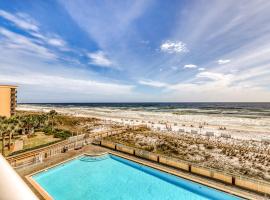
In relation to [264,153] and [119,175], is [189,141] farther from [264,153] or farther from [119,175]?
[119,175]

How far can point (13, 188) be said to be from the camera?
1019 millimetres

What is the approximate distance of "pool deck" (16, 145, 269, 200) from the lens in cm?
1030

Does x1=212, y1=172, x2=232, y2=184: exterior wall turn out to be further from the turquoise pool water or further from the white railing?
the white railing

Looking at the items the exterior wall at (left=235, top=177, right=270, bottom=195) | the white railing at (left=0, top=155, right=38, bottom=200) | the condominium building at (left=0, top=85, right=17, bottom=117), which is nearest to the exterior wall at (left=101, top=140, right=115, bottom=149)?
the exterior wall at (left=235, top=177, right=270, bottom=195)

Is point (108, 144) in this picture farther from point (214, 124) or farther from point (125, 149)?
point (214, 124)

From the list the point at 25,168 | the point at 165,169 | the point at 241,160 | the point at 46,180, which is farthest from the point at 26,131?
the point at 241,160

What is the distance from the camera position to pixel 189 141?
23922 millimetres

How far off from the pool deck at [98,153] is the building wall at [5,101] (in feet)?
91.7

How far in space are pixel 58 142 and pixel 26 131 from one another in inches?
299

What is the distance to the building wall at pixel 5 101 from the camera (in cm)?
3709

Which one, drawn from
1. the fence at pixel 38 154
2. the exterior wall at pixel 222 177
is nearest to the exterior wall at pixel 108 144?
the fence at pixel 38 154

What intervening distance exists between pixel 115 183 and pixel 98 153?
4.64 meters

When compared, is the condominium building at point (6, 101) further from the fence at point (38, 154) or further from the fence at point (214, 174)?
the fence at point (214, 174)

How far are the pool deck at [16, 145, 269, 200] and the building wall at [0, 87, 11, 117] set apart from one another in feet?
91.7
